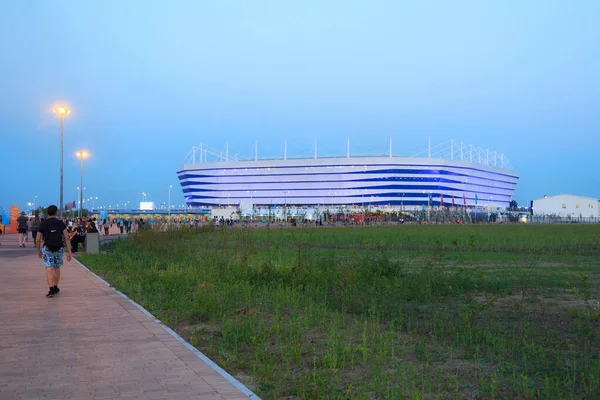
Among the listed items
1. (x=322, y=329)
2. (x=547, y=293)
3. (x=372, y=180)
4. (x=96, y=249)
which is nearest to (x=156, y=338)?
(x=322, y=329)

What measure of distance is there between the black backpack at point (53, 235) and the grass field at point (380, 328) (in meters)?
1.90

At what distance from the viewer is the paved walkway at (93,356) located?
18.4ft

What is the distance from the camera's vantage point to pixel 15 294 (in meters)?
12.6

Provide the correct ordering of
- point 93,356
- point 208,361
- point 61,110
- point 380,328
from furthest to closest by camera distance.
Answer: point 61,110
point 380,328
point 93,356
point 208,361

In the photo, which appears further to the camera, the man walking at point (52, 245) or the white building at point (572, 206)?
the white building at point (572, 206)

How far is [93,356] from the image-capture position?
7.04 meters

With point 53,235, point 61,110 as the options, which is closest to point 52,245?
point 53,235

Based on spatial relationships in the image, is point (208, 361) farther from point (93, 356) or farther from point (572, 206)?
point (572, 206)

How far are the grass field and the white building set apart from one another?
6071 inches

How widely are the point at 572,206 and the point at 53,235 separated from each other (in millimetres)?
164315

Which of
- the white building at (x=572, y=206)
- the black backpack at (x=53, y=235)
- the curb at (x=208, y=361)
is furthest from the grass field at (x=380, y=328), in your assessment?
the white building at (x=572, y=206)

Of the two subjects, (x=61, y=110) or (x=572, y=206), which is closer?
(x=61, y=110)

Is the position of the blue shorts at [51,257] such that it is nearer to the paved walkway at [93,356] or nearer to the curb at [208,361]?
the paved walkway at [93,356]

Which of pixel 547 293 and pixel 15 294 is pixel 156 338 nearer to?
pixel 15 294
